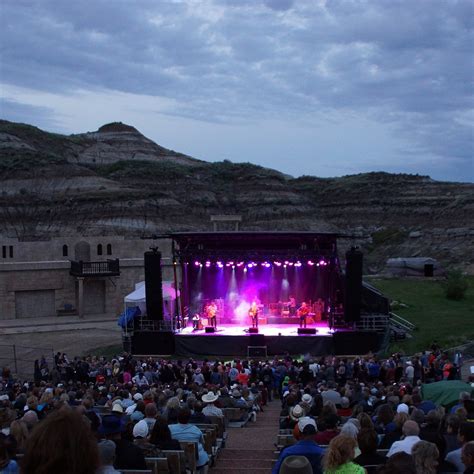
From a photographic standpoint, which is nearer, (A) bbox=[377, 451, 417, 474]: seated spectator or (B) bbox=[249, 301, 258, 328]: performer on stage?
(A) bbox=[377, 451, 417, 474]: seated spectator

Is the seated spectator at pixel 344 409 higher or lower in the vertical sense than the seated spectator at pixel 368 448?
lower

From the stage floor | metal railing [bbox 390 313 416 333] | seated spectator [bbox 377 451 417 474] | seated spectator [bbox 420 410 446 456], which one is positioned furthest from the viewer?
metal railing [bbox 390 313 416 333]

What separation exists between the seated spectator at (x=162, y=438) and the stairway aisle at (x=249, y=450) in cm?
190

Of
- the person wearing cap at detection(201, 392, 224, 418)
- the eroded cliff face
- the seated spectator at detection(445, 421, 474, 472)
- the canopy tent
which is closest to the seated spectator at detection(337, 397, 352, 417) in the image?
the canopy tent

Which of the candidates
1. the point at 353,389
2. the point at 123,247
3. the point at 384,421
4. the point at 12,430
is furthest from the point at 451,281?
the point at 12,430

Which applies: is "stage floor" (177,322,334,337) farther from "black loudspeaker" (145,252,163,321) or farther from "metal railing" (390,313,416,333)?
"metal railing" (390,313,416,333)

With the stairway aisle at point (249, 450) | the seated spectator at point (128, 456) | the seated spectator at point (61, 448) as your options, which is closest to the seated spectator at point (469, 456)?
the seated spectator at point (128, 456)

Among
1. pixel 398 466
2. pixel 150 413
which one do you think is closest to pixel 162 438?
pixel 150 413

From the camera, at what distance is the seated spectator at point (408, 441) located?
6.33 m

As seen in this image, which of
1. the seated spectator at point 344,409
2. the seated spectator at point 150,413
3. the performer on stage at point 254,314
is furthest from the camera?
the performer on stage at point 254,314

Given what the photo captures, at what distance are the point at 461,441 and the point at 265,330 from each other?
21.6m

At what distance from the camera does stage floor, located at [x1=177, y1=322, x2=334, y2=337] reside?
87.5 ft

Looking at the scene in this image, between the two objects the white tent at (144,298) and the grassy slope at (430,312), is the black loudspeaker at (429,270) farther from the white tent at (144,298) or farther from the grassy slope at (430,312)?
the white tent at (144,298)

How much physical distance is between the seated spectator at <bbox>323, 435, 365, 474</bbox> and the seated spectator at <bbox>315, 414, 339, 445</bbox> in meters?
2.93
